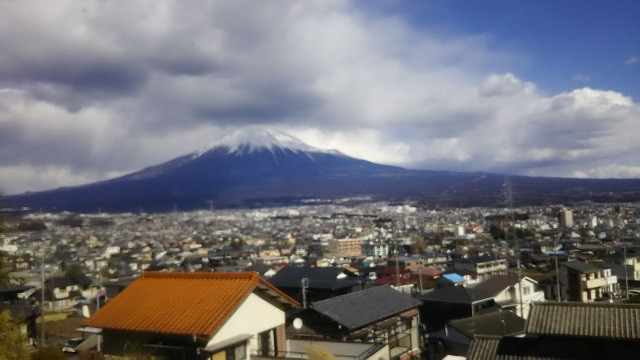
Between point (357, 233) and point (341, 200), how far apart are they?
248ft

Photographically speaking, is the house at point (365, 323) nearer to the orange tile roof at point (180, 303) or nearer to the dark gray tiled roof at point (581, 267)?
the orange tile roof at point (180, 303)

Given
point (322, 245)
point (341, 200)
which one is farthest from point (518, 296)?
point (341, 200)

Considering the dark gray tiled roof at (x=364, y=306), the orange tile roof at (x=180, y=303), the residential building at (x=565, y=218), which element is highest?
the orange tile roof at (x=180, y=303)

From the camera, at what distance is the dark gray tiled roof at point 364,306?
42.2ft

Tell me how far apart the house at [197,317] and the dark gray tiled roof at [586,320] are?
5219mm

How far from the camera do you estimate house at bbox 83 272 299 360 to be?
7.89 meters

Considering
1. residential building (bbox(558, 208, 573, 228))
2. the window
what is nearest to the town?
the window

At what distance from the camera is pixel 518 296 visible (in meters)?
21.7

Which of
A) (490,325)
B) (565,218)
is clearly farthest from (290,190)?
(490,325)

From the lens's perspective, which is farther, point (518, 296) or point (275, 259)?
point (275, 259)

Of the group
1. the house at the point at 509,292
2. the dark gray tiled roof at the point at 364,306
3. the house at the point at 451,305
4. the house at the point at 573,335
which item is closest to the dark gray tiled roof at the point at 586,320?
the house at the point at 573,335

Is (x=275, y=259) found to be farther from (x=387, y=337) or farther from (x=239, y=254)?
(x=387, y=337)

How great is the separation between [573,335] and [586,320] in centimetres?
55

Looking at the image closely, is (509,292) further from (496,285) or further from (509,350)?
(509,350)
